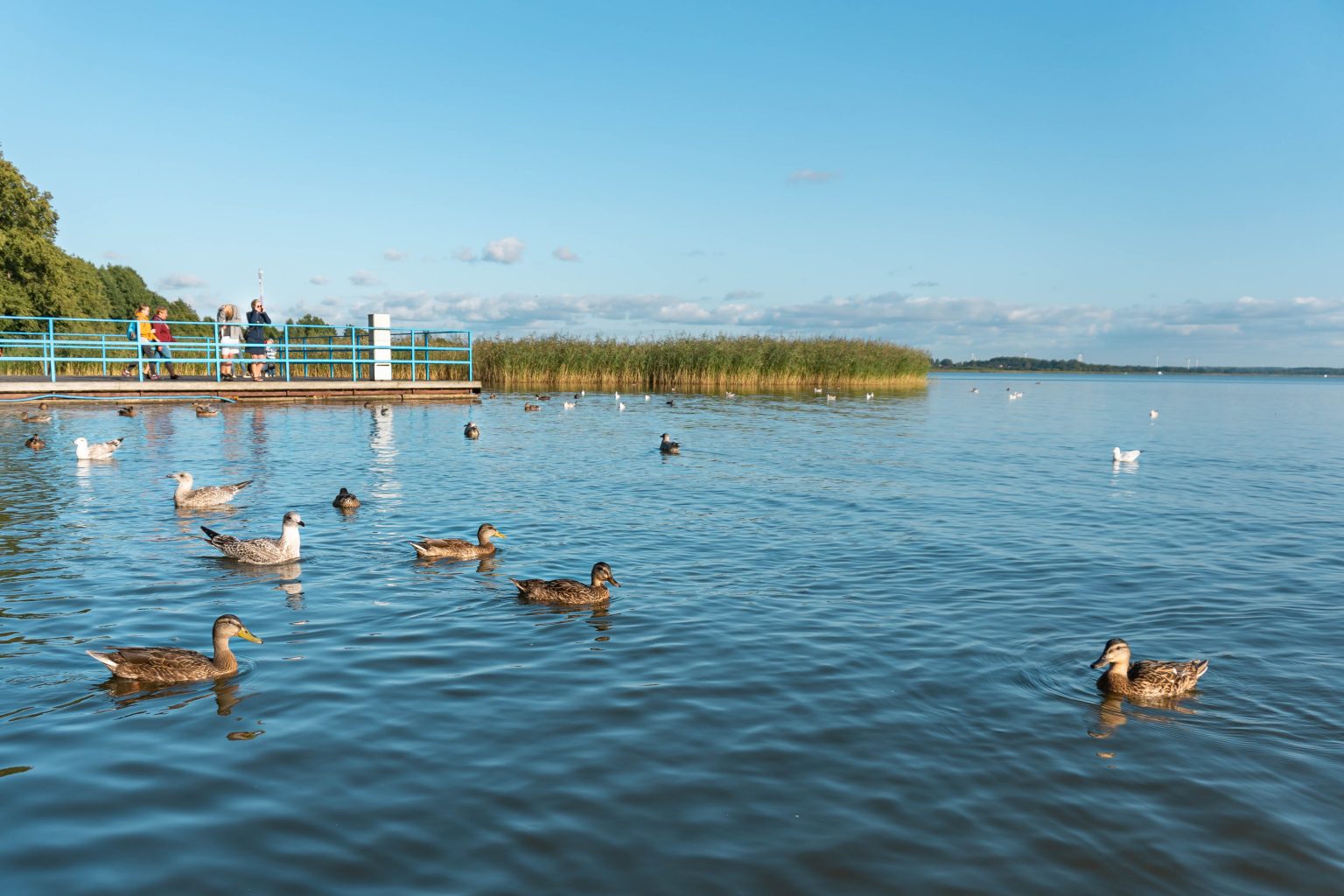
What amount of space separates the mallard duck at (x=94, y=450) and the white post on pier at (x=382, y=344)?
19.4 metres

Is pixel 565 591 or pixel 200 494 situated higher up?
pixel 200 494

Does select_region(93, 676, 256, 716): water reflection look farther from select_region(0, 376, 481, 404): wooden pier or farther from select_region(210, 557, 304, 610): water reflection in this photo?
select_region(0, 376, 481, 404): wooden pier

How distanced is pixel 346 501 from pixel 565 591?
603 cm

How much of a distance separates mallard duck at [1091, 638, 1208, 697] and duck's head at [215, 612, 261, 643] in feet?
22.6

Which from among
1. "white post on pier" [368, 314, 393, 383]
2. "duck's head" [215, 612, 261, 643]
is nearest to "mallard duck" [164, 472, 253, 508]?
"duck's head" [215, 612, 261, 643]

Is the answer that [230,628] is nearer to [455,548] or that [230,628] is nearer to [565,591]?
[565,591]

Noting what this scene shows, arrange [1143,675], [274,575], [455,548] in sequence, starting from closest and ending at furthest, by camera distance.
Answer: [1143,675], [274,575], [455,548]

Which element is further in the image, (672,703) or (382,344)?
(382,344)

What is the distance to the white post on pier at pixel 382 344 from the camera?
3769cm

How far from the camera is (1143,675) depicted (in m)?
7.07

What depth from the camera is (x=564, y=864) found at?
4.58 metres

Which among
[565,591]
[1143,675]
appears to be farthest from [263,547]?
[1143,675]

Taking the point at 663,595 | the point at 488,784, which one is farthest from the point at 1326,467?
the point at 488,784

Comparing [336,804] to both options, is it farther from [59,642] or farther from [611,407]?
[611,407]
